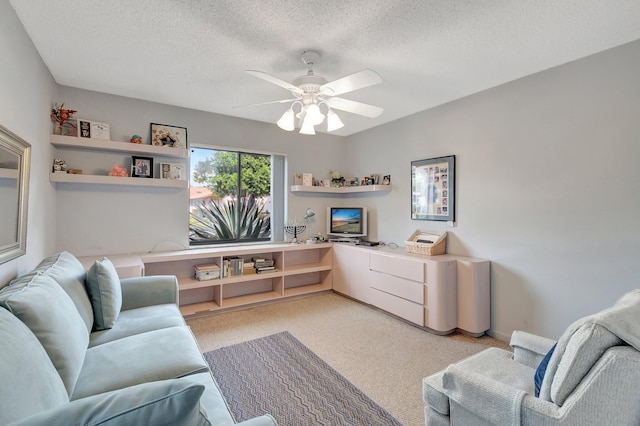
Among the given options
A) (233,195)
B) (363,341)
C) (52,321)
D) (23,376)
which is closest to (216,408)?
(23,376)

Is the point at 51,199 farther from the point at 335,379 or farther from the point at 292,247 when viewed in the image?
the point at 335,379

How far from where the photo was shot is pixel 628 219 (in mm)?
2172

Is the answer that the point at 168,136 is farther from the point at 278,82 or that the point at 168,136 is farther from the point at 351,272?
the point at 351,272

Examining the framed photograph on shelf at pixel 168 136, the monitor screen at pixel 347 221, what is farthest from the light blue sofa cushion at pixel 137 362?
the monitor screen at pixel 347 221

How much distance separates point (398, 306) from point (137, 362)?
8.56 feet

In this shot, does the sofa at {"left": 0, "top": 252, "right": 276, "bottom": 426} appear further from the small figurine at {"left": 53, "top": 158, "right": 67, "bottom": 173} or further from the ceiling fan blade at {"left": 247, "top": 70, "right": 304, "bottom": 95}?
the ceiling fan blade at {"left": 247, "top": 70, "right": 304, "bottom": 95}

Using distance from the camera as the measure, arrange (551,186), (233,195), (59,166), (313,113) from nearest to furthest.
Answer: (313,113), (551,186), (59,166), (233,195)

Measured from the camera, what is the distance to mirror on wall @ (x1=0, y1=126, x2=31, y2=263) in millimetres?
1634

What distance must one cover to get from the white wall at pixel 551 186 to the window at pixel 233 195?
234cm

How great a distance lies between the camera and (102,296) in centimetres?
190

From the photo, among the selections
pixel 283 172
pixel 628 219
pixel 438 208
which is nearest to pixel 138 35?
pixel 283 172

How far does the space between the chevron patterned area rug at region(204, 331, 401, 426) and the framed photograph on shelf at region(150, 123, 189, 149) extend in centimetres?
237

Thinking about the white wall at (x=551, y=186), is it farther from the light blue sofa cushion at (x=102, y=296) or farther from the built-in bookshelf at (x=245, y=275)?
the light blue sofa cushion at (x=102, y=296)

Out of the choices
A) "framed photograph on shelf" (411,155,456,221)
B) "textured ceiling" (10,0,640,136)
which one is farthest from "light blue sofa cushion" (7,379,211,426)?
"framed photograph on shelf" (411,155,456,221)
